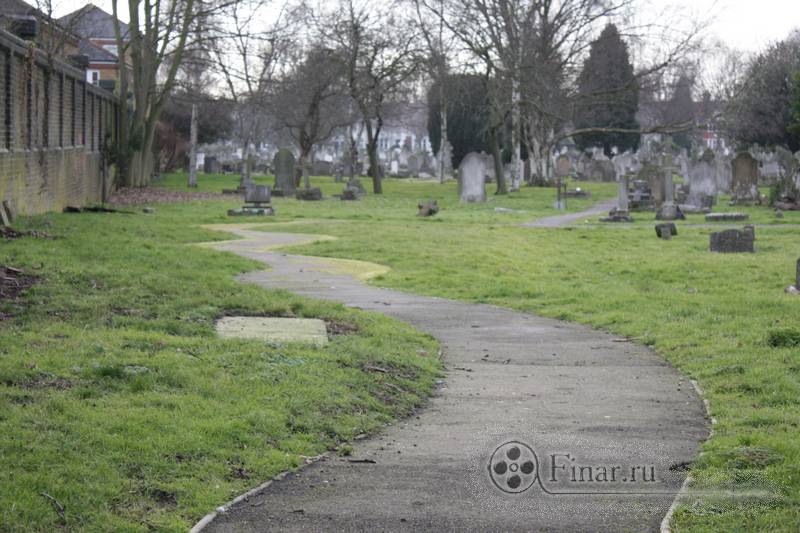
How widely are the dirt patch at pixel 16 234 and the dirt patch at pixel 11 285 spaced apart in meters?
4.25

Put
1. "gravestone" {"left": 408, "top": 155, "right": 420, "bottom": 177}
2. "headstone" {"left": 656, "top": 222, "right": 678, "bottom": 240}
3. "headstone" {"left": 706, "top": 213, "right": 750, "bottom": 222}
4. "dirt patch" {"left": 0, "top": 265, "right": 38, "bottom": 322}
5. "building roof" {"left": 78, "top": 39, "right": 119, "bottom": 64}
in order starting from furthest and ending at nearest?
"gravestone" {"left": 408, "top": 155, "right": 420, "bottom": 177} < "building roof" {"left": 78, "top": 39, "right": 119, "bottom": 64} < "headstone" {"left": 706, "top": 213, "right": 750, "bottom": 222} < "headstone" {"left": 656, "top": 222, "right": 678, "bottom": 240} < "dirt patch" {"left": 0, "top": 265, "right": 38, "bottom": 322}

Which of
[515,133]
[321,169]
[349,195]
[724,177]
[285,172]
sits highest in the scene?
[515,133]

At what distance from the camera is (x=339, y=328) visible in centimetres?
1117

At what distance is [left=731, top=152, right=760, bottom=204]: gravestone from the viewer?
40.7 metres

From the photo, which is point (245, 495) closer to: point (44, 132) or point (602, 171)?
point (44, 132)

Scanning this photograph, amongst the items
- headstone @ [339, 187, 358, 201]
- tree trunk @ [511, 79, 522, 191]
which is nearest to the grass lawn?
headstone @ [339, 187, 358, 201]

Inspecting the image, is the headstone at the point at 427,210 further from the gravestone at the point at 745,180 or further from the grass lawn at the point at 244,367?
the grass lawn at the point at 244,367

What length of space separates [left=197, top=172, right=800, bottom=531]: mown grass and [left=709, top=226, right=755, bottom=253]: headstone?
320 mm

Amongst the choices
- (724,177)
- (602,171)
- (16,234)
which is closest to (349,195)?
(724,177)

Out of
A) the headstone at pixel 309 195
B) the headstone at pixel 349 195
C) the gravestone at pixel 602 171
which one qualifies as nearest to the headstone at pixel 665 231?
the headstone at pixel 309 195

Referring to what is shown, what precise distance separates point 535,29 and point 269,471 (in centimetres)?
4602

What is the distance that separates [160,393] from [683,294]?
9.29 meters

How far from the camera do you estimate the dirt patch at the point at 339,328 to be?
10.9m

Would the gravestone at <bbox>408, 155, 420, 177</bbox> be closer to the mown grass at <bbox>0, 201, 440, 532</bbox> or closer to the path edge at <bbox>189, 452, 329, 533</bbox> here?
the mown grass at <bbox>0, 201, 440, 532</bbox>
